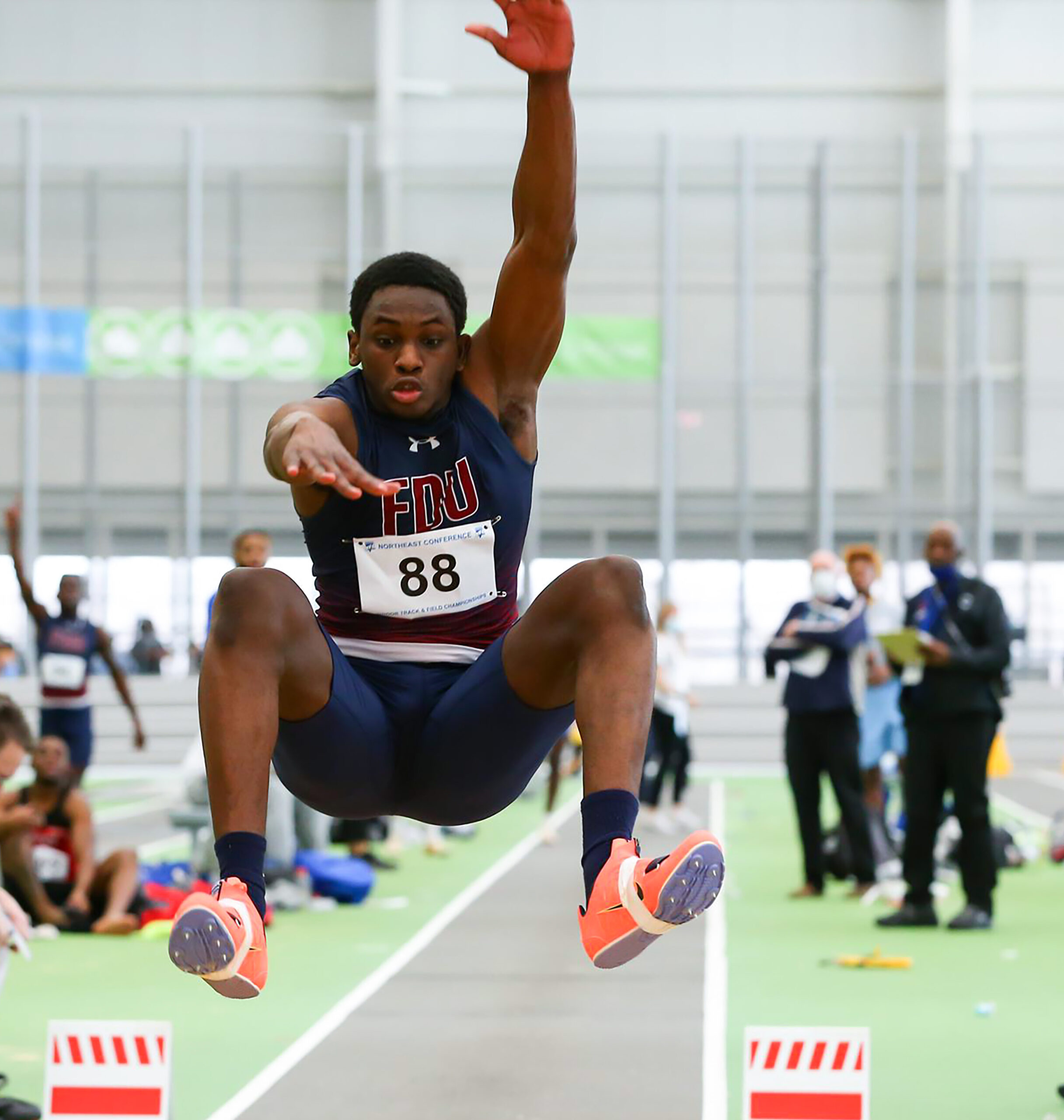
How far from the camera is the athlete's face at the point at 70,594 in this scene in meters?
12.6

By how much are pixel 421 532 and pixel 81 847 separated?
608cm

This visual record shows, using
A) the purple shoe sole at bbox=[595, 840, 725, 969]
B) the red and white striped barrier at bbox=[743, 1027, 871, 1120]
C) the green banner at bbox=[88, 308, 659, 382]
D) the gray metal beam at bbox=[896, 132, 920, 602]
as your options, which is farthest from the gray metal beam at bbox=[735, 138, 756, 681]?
the purple shoe sole at bbox=[595, 840, 725, 969]

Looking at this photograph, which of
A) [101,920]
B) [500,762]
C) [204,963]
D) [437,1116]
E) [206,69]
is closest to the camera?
[204,963]

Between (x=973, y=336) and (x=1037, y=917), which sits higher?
(x=973, y=336)

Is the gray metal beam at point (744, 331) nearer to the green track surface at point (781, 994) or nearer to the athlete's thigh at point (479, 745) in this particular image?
the green track surface at point (781, 994)

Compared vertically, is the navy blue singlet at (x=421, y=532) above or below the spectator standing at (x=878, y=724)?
above

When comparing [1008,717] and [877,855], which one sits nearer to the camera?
[877,855]

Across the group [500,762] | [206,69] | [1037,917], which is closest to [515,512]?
[500,762]

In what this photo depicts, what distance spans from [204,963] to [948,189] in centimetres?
2382

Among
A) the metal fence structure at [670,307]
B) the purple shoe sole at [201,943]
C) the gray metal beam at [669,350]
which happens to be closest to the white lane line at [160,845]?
the purple shoe sole at [201,943]

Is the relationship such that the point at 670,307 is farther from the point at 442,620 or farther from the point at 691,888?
the point at 691,888

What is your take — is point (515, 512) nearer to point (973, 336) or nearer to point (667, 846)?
point (667, 846)

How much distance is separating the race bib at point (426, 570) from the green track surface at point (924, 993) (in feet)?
8.33

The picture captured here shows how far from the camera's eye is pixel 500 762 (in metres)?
3.84
